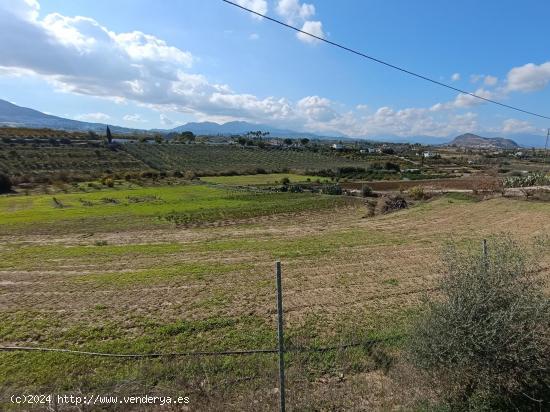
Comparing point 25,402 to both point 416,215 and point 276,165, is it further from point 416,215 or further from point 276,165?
point 276,165

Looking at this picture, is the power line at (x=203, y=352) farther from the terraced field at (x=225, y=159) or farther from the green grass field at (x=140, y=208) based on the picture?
the terraced field at (x=225, y=159)

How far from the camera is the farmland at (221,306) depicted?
262 inches

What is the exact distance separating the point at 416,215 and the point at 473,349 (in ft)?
87.1

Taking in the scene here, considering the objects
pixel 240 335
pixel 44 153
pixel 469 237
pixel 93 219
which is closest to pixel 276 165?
pixel 44 153

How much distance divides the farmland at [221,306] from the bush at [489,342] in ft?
2.61

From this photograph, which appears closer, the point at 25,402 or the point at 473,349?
the point at 473,349

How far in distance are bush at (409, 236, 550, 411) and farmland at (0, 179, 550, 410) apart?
0.79 meters

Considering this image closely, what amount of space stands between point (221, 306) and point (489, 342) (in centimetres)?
656

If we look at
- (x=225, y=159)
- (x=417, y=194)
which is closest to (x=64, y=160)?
(x=225, y=159)

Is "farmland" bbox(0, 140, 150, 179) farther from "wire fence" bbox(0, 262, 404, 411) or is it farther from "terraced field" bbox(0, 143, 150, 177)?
"wire fence" bbox(0, 262, 404, 411)

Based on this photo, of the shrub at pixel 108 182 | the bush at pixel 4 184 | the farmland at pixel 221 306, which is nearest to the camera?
the farmland at pixel 221 306

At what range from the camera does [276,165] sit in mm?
103812

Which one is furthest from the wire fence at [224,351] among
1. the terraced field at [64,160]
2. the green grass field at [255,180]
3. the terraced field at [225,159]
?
the terraced field at [225,159]

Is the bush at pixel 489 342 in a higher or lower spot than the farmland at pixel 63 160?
higher
